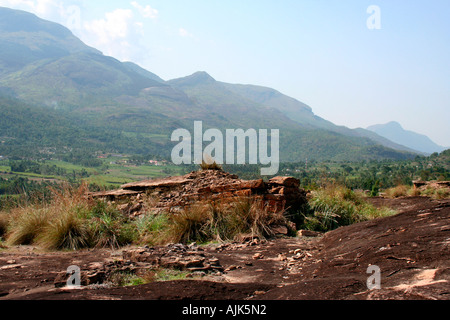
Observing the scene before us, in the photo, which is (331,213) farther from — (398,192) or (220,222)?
(398,192)

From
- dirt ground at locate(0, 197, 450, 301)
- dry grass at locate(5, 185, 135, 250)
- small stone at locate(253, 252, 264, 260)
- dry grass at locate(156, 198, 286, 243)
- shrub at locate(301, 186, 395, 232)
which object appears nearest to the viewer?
dirt ground at locate(0, 197, 450, 301)

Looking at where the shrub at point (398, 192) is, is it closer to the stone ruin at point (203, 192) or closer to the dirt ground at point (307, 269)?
the stone ruin at point (203, 192)

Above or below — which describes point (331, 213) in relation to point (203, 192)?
below

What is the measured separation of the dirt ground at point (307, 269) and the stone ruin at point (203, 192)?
2.10 meters

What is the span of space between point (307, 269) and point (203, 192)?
529 centimetres

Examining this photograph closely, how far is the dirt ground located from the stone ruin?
2.10 metres

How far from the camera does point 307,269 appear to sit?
5.48m

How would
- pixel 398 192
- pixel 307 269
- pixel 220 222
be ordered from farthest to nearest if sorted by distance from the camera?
pixel 398 192
pixel 220 222
pixel 307 269

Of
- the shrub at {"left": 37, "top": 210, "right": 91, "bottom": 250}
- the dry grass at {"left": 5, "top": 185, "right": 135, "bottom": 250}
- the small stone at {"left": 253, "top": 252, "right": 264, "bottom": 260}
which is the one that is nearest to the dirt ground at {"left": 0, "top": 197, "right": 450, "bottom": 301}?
the small stone at {"left": 253, "top": 252, "right": 264, "bottom": 260}

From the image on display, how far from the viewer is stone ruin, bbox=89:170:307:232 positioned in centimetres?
976

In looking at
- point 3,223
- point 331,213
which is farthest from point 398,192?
point 3,223

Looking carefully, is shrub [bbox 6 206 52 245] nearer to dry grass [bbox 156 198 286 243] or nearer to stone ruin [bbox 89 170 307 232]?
stone ruin [bbox 89 170 307 232]

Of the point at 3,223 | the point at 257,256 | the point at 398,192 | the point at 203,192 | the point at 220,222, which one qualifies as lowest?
the point at 398,192
